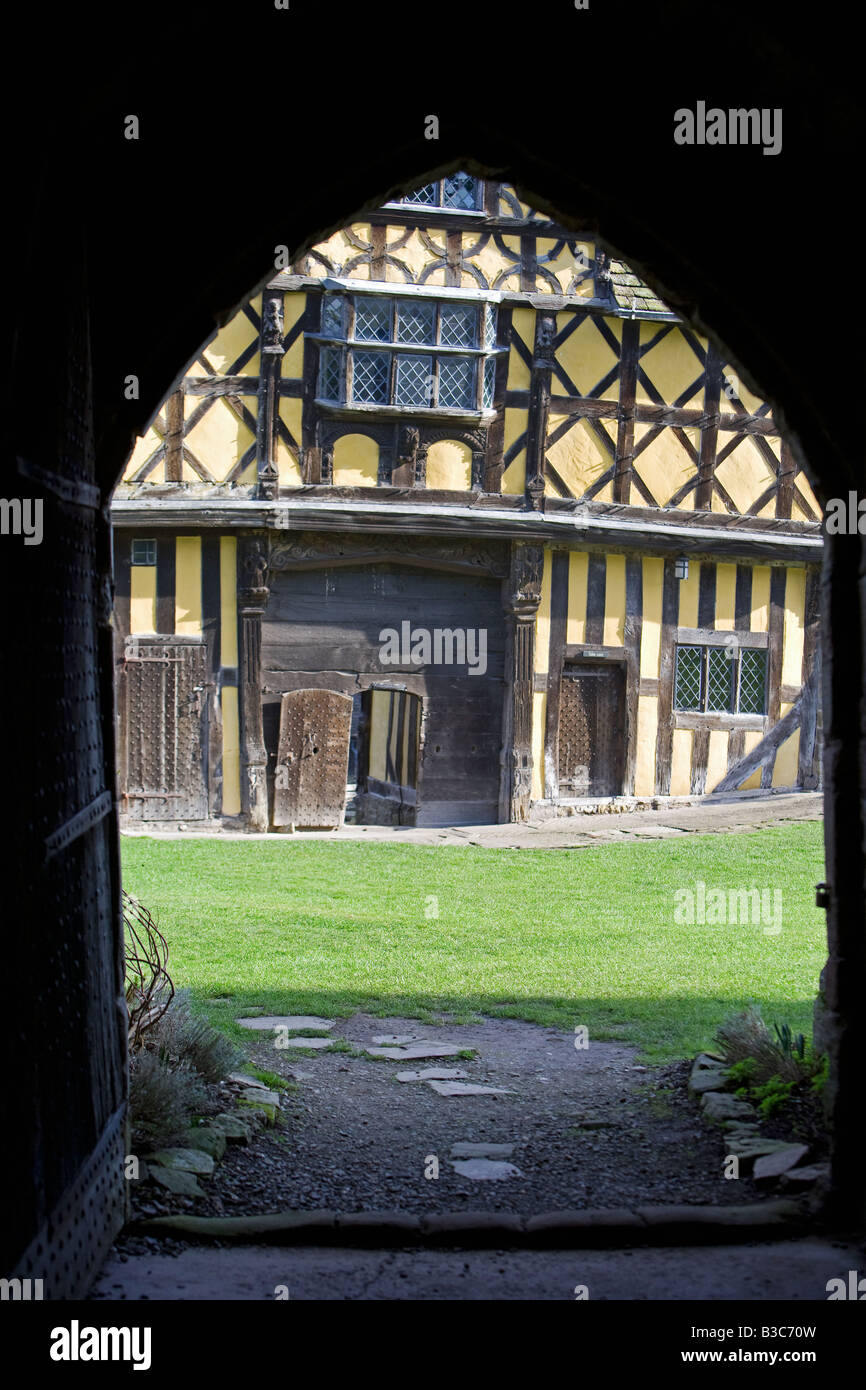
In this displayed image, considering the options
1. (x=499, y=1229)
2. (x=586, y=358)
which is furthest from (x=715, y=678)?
(x=499, y=1229)

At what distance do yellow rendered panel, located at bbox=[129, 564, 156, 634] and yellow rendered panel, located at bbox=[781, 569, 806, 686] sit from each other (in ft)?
27.5

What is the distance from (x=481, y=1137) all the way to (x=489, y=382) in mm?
10949

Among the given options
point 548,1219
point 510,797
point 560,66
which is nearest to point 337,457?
point 510,797

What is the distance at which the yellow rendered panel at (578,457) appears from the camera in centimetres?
1501

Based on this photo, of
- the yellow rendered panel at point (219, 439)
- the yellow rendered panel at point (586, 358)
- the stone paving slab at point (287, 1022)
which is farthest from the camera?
the yellow rendered panel at point (586, 358)

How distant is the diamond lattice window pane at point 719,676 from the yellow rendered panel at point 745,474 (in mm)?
1910

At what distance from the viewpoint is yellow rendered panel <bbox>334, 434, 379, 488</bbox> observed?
1434 cm

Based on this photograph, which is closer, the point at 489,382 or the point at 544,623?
the point at 489,382

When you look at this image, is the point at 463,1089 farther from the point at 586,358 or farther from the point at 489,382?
the point at 586,358

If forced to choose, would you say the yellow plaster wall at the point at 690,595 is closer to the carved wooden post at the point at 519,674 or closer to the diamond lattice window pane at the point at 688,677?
the diamond lattice window pane at the point at 688,677

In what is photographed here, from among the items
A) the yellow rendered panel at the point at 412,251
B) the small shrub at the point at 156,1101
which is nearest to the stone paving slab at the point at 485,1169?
the small shrub at the point at 156,1101

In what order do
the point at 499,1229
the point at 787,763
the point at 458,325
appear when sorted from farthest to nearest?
the point at 787,763, the point at 458,325, the point at 499,1229

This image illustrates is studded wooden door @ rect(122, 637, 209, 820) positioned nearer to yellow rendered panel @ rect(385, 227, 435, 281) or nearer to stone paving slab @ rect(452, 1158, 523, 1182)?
yellow rendered panel @ rect(385, 227, 435, 281)

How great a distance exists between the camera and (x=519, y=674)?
1505 cm
